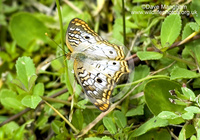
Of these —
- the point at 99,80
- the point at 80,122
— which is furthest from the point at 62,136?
the point at 99,80

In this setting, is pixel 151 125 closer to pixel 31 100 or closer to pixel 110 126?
pixel 110 126

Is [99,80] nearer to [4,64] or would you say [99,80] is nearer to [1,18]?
[4,64]

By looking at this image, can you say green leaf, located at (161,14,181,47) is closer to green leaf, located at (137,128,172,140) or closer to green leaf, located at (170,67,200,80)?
green leaf, located at (170,67,200,80)

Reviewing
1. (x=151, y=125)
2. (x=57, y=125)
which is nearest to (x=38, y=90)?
(x=57, y=125)

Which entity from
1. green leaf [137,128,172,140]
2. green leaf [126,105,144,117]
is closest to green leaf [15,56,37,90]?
green leaf [126,105,144,117]

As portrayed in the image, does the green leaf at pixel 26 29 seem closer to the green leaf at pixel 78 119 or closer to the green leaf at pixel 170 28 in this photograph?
the green leaf at pixel 78 119

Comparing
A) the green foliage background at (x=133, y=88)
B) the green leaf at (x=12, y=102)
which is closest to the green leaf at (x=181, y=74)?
the green foliage background at (x=133, y=88)

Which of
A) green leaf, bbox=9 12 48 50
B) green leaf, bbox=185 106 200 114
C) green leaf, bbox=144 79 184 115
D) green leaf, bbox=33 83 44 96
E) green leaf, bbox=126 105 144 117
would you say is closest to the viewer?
green leaf, bbox=185 106 200 114
